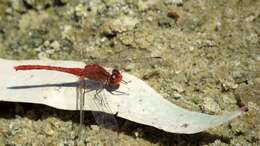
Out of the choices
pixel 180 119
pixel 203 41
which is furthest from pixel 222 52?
pixel 180 119

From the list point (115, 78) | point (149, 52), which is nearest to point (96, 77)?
point (115, 78)

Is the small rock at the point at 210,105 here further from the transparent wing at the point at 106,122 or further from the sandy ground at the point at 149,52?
the transparent wing at the point at 106,122

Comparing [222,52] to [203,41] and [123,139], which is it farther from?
[123,139]

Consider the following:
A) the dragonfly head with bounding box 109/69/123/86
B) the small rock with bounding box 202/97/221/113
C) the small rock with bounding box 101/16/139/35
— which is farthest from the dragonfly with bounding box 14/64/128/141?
the small rock with bounding box 202/97/221/113

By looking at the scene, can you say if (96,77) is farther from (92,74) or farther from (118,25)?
(118,25)

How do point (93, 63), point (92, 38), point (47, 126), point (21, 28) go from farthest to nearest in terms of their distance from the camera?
point (21, 28) < point (92, 38) < point (93, 63) < point (47, 126)

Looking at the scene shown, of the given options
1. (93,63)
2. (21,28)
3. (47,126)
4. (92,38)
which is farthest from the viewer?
(21,28)

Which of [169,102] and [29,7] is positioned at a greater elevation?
[29,7]

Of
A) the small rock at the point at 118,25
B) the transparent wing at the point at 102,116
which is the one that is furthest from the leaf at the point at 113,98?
the small rock at the point at 118,25
